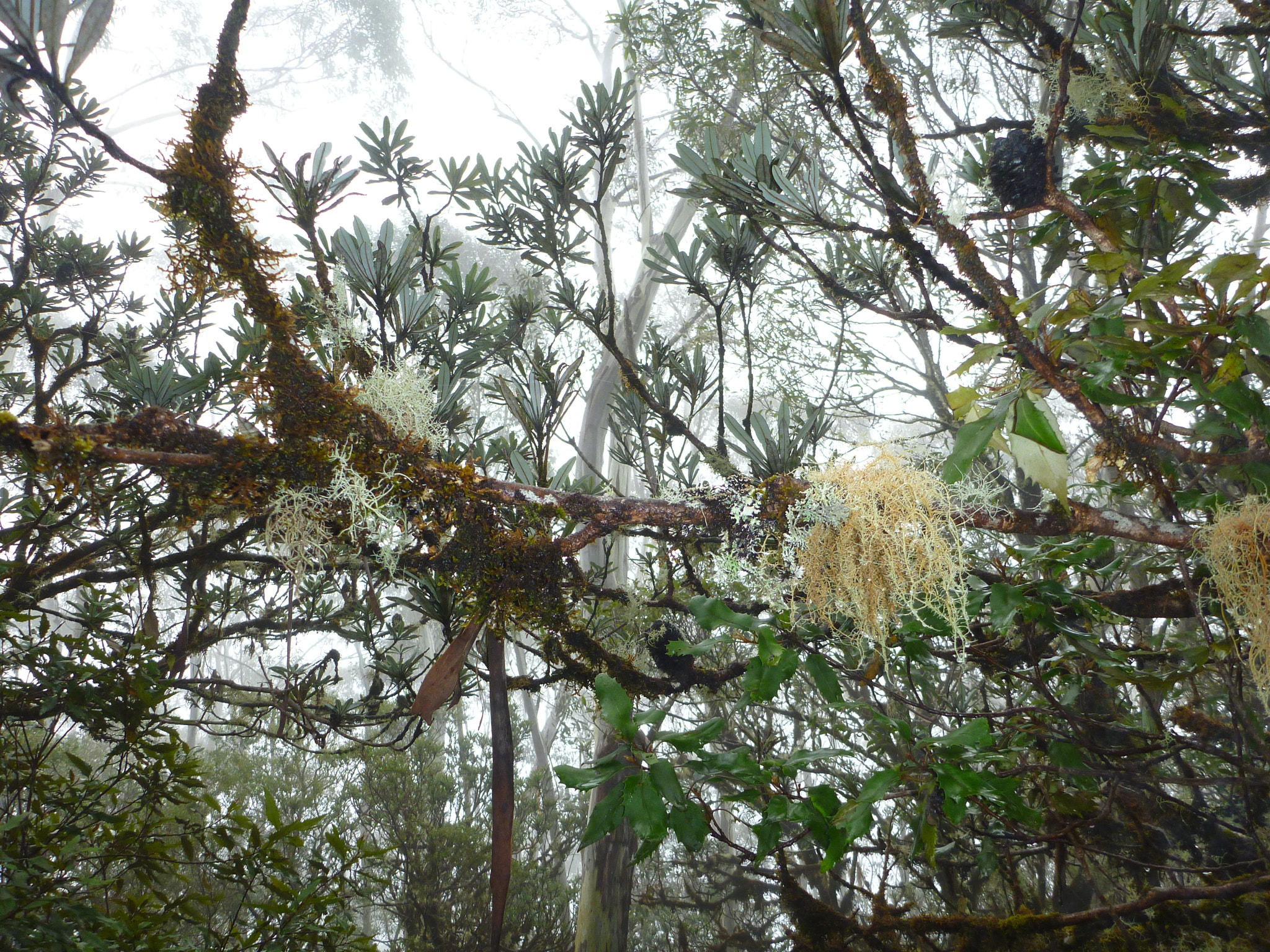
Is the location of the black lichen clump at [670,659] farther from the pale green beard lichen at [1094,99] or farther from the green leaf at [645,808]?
the pale green beard lichen at [1094,99]

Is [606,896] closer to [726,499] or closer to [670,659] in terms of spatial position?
[670,659]

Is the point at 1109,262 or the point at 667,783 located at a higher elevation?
the point at 1109,262

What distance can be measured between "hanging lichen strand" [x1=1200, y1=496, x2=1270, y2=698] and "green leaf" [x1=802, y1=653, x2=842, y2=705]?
63 cm

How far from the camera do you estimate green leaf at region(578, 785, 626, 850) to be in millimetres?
954

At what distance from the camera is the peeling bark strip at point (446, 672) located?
116 cm

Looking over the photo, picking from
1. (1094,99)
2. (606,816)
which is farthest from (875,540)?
(1094,99)

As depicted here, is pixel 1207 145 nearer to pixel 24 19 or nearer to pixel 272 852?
pixel 24 19

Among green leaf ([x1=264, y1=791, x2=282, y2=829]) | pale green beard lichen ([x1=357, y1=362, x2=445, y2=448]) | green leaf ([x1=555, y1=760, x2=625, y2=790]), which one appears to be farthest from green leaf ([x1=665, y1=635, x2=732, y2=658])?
green leaf ([x1=264, y1=791, x2=282, y2=829])

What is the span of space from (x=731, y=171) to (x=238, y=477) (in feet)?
3.42

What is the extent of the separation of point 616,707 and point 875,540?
46cm

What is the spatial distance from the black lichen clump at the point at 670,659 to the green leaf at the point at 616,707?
0.66 m

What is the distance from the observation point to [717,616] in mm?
1092

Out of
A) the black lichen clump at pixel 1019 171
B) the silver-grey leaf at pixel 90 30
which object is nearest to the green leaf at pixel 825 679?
the black lichen clump at pixel 1019 171

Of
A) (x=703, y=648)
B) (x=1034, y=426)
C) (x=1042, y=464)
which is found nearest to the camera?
(x=1034, y=426)
